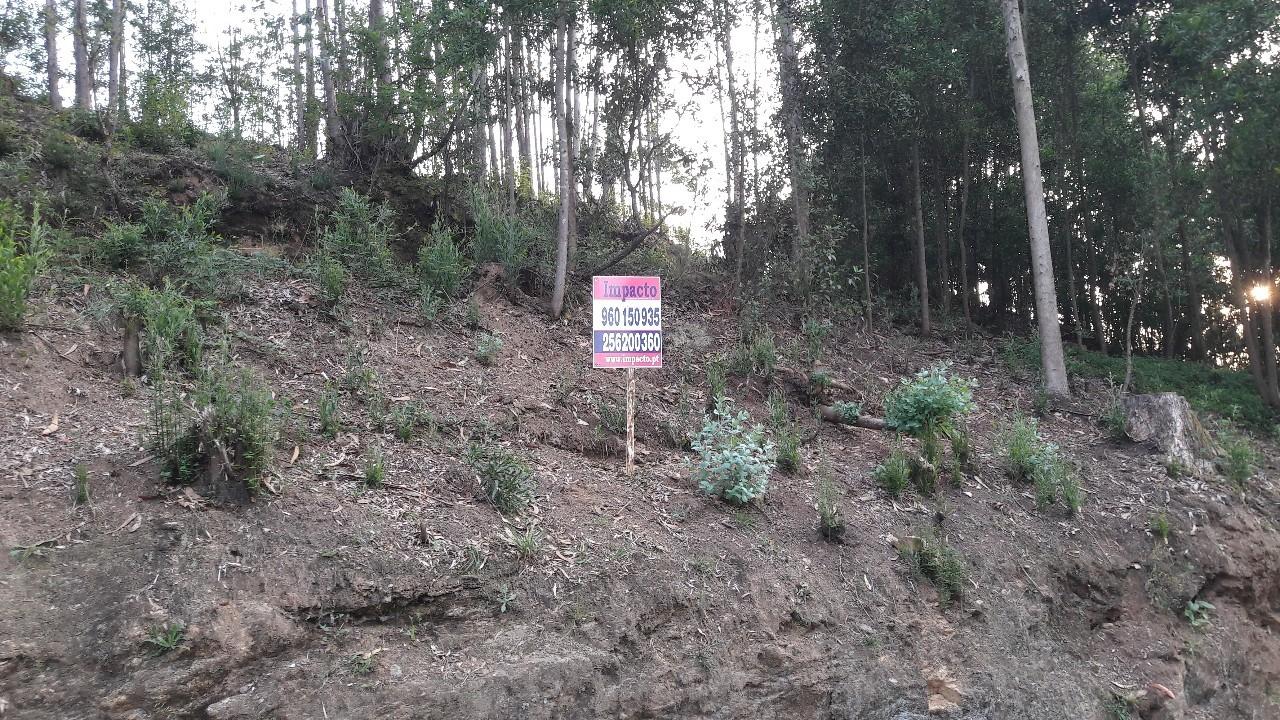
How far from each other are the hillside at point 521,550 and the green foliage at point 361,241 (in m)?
0.22

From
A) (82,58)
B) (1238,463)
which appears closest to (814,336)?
(1238,463)

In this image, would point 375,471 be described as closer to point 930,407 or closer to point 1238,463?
point 930,407

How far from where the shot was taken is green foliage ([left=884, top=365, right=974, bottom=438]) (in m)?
7.52

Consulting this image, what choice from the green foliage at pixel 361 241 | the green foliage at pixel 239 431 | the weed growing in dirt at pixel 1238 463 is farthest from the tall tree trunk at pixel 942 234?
the green foliage at pixel 239 431

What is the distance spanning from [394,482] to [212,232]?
5.04 m

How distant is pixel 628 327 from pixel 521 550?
214cm

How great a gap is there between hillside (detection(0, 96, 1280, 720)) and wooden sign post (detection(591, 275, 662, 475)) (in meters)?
0.89

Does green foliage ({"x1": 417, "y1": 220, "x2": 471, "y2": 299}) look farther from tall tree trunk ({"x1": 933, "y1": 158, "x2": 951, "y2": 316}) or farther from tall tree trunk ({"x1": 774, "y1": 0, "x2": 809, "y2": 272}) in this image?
tall tree trunk ({"x1": 933, "y1": 158, "x2": 951, "y2": 316})

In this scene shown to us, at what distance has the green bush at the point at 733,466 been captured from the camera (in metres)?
6.21

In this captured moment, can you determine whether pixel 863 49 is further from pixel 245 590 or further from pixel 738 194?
pixel 245 590

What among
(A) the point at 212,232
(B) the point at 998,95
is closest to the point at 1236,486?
(B) the point at 998,95

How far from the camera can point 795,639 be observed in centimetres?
546

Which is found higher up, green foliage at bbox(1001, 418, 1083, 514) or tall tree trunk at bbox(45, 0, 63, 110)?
tall tree trunk at bbox(45, 0, 63, 110)

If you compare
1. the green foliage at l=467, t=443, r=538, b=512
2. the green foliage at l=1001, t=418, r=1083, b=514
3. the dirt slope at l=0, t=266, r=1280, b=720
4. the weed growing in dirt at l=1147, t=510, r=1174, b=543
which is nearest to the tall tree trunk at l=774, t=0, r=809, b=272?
the dirt slope at l=0, t=266, r=1280, b=720
